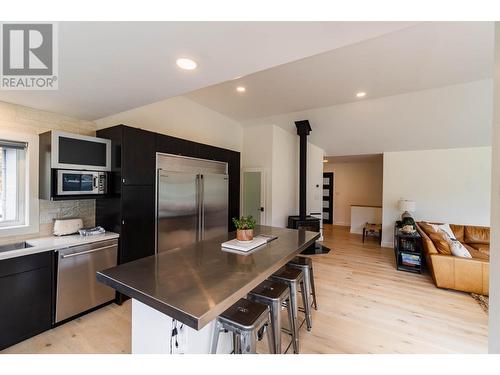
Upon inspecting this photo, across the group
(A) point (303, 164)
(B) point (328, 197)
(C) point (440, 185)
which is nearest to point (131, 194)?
(A) point (303, 164)

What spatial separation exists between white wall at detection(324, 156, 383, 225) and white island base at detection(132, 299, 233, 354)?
23.9 feet

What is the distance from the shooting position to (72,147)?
92.6 inches

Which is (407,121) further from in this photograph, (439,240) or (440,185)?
(439,240)

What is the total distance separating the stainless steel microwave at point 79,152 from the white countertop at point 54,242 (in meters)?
0.76

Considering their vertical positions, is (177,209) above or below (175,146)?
below

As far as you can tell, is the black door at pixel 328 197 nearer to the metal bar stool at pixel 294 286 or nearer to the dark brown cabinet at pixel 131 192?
the metal bar stool at pixel 294 286

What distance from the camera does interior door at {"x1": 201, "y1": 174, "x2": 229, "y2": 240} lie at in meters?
3.47

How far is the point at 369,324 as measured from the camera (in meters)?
2.27

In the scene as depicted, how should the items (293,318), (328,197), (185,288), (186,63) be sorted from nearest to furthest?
(185,288)
(186,63)
(293,318)
(328,197)

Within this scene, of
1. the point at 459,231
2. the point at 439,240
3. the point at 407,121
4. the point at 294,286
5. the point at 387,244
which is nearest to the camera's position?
the point at 294,286

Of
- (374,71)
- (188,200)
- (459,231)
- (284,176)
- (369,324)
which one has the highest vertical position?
(374,71)

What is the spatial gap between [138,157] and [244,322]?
224 cm

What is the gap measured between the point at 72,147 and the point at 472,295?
207 inches
